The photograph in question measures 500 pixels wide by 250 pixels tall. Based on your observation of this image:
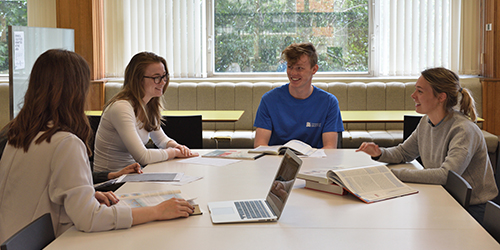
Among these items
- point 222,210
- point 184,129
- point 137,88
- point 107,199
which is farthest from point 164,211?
point 184,129

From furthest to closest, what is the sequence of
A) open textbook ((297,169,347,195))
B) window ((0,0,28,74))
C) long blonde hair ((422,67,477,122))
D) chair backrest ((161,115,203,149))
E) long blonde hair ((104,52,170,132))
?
1. window ((0,0,28,74))
2. chair backrest ((161,115,203,149))
3. long blonde hair ((104,52,170,132))
4. long blonde hair ((422,67,477,122))
5. open textbook ((297,169,347,195))

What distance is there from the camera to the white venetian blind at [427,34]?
18.1ft

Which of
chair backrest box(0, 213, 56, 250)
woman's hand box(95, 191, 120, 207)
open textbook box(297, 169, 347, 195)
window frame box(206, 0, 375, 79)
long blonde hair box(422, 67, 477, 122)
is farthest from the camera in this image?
window frame box(206, 0, 375, 79)

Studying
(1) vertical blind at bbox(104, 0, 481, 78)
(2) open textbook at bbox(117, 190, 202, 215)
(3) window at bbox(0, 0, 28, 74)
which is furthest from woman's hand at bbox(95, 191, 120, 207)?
(3) window at bbox(0, 0, 28, 74)

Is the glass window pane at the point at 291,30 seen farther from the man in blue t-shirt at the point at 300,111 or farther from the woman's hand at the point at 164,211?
the woman's hand at the point at 164,211

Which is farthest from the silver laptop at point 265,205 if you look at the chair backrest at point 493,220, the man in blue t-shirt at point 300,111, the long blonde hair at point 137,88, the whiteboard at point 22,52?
the whiteboard at point 22,52

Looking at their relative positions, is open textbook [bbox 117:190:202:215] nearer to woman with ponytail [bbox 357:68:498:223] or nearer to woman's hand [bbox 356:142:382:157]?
woman with ponytail [bbox 357:68:498:223]

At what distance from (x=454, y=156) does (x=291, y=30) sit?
4170mm

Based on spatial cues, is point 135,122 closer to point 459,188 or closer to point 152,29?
point 459,188

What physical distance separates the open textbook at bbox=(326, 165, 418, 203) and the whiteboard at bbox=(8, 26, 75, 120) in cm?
340

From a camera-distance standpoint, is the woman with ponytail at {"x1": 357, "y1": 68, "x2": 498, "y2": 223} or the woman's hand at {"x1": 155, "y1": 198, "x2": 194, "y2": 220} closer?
the woman's hand at {"x1": 155, "y1": 198, "x2": 194, "y2": 220}

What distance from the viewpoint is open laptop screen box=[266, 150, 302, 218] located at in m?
1.40

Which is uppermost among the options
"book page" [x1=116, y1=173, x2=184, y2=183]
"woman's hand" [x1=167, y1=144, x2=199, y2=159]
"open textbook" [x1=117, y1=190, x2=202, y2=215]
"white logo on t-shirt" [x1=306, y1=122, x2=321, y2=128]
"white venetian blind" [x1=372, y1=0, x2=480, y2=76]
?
"white venetian blind" [x1=372, y1=0, x2=480, y2=76]

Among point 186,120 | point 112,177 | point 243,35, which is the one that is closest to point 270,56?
point 243,35
